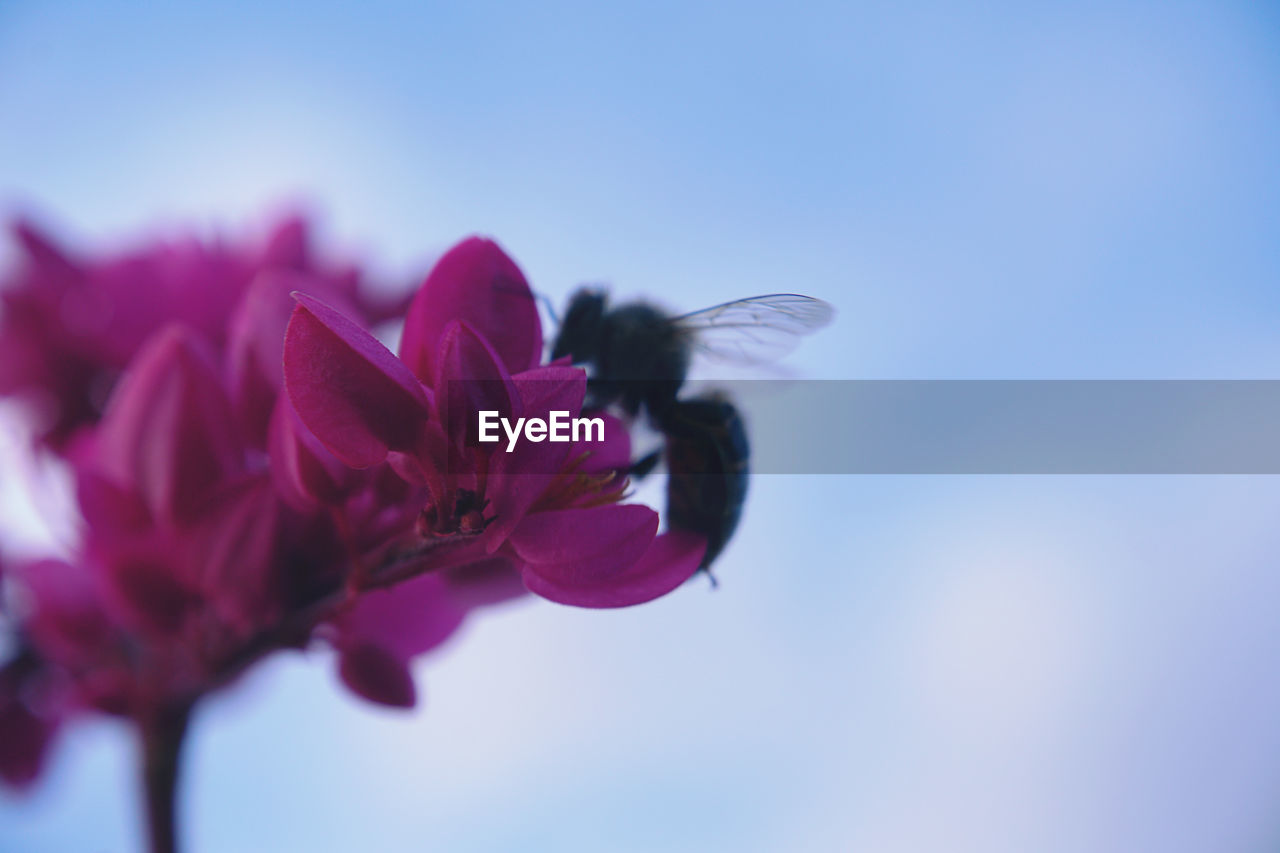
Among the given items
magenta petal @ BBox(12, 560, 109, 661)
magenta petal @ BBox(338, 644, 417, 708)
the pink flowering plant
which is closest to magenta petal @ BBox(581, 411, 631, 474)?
the pink flowering plant

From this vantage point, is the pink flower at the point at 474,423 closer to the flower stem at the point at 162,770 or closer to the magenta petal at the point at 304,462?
the magenta petal at the point at 304,462

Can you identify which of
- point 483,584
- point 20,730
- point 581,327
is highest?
point 581,327

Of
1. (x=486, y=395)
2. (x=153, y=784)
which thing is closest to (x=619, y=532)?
(x=486, y=395)

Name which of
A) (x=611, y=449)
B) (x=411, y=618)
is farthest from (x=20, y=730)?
(x=611, y=449)

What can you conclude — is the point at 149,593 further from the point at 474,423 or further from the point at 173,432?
the point at 474,423

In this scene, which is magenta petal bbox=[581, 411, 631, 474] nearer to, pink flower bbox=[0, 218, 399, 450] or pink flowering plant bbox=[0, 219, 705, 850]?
pink flowering plant bbox=[0, 219, 705, 850]

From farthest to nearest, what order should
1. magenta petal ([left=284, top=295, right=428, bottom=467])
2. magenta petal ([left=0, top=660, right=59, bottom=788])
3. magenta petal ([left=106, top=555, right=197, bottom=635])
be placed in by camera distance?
magenta petal ([left=0, top=660, right=59, bottom=788]) < magenta petal ([left=106, top=555, right=197, bottom=635]) < magenta petal ([left=284, top=295, right=428, bottom=467])
